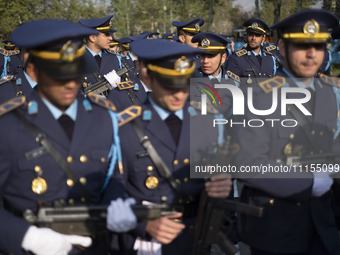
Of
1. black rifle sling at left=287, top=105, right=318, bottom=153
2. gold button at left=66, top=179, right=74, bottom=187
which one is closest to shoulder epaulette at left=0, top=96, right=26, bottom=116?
gold button at left=66, top=179, right=74, bottom=187

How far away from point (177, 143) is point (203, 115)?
36cm

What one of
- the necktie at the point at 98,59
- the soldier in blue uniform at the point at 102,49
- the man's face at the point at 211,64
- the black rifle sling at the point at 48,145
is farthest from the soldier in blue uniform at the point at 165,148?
the necktie at the point at 98,59

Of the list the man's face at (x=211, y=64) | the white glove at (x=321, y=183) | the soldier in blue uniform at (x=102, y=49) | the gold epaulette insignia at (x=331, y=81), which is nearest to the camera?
the white glove at (x=321, y=183)

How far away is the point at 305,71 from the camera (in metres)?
3.15

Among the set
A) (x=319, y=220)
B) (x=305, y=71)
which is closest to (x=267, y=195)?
(x=319, y=220)

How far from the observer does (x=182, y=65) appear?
304 cm

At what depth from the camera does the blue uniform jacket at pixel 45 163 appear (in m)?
2.76

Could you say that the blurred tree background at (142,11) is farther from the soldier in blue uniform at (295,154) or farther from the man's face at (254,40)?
the soldier in blue uniform at (295,154)

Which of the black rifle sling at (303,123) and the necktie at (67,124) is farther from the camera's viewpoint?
the black rifle sling at (303,123)

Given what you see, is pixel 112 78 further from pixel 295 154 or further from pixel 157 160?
pixel 295 154

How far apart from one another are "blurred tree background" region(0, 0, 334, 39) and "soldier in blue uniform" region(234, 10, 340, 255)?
21601 mm

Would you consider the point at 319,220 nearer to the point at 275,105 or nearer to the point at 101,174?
the point at 275,105

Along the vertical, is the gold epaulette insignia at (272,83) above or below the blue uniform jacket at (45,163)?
above

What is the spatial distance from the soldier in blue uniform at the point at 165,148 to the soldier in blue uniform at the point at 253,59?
6317 mm
